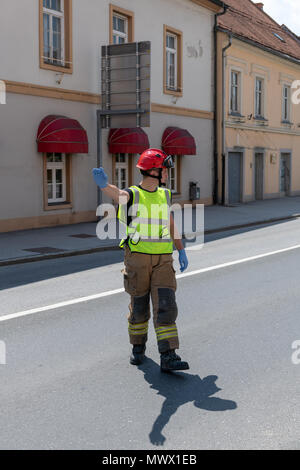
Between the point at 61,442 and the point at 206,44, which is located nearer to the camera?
the point at 61,442

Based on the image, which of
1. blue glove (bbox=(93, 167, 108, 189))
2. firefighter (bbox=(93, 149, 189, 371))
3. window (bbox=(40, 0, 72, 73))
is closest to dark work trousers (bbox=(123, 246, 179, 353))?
firefighter (bbox=(93, 149, 189, 371))

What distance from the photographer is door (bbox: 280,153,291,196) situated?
104 ft

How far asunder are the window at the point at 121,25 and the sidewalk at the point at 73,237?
581cm

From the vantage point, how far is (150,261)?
5.30 metres

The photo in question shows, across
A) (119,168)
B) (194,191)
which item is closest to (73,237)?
(119,168)

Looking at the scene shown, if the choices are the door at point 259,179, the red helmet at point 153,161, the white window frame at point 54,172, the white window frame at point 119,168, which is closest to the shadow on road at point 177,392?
the red helmet at point 153,161

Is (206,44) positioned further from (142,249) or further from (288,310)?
(142,249)

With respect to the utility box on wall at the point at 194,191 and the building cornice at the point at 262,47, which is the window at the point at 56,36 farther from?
the building cornice at the point at 262,47

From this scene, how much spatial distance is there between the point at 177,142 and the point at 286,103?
12520 millimetres

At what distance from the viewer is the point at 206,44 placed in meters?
24.1

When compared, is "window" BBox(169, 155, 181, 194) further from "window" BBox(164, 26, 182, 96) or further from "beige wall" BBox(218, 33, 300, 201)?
"beige wall" BBox(218, 33, 300, 201)

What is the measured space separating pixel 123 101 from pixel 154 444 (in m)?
14.7

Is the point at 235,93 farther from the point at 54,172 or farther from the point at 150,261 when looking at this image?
the point at 150,261

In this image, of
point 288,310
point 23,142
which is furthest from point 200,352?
point 23,142
